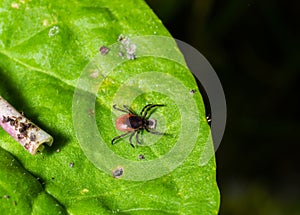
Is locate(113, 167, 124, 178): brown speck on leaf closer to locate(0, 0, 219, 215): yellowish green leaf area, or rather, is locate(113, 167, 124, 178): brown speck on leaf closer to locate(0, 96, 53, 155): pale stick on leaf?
locate(0, 0, 219, 215): yellowish green leaf area

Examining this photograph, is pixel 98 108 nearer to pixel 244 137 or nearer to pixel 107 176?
pixel 107 176

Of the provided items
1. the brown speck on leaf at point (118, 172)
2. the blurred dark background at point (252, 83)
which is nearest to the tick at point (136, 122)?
the brown speck on leaf at point (118, 172)

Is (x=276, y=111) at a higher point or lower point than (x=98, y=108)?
lower

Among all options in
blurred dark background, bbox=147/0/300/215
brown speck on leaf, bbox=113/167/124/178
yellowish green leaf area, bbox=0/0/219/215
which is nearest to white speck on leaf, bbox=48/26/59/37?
yellowish green leaf area, bbox=0/0/219/215

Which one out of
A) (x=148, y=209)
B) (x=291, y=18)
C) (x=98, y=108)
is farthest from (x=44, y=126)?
(x=291, y=18)

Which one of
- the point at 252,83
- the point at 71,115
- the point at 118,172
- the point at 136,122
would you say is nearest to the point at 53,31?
the point at 71,115

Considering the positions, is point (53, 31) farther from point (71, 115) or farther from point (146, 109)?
point (146, 109)

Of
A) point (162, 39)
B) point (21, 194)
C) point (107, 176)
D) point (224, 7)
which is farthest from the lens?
point (224, 7)

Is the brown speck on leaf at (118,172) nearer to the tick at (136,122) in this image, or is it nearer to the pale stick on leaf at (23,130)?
the tick at (136,122)
